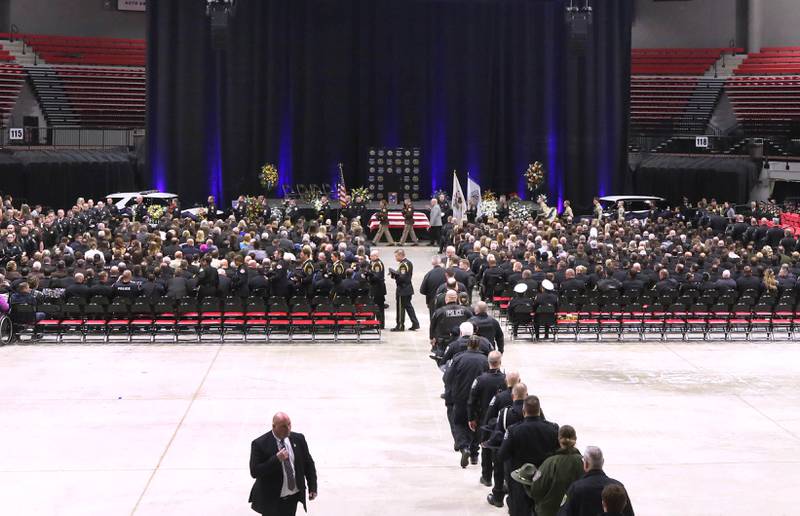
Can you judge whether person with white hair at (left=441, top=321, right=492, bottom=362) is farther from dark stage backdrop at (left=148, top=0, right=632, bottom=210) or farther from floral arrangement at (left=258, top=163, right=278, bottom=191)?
dark stage backdrop at (left=148, top=0, right=632, bottom=210)

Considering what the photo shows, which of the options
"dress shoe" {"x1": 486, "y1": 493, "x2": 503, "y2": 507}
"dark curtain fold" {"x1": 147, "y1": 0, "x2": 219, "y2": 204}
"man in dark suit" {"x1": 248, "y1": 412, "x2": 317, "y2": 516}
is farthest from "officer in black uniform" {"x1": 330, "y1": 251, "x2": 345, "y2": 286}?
"dark curtain fold" {"x1": 147, "y1": 0, "x2": 219, "y2": 204}

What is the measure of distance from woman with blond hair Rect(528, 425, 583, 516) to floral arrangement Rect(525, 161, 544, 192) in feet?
113

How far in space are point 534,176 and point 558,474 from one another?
34.7 metres

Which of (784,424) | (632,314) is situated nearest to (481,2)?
(632,314)

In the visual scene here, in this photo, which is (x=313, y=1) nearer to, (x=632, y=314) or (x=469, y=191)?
(x=469, y=191)

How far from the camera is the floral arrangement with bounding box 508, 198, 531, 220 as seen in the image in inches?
1545

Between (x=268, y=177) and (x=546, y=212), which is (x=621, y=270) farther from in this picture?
(x=268, y=177)

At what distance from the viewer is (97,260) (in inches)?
952

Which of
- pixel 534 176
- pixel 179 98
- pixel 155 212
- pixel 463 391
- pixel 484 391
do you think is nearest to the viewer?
pixel 484 391

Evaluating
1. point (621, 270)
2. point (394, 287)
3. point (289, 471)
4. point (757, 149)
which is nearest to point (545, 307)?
point (621, 270)

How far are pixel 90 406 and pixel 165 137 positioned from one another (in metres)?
26.9

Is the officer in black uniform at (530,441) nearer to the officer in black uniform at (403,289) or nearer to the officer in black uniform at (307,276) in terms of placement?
the officer in black uniform at (403,289)

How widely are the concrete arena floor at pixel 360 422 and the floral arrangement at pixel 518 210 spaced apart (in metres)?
17.1

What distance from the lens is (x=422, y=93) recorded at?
149ft
